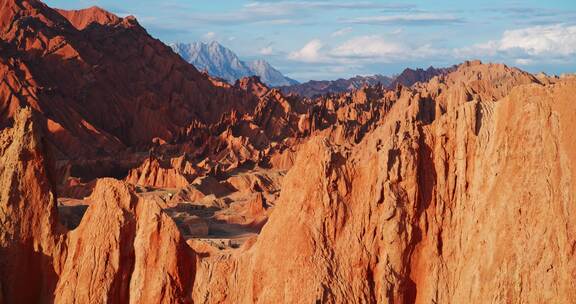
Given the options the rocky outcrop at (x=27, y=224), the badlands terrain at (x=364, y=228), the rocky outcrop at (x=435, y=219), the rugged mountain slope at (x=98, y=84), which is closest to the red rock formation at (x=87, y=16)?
the rugged mountain slope at (x=98, y=84)

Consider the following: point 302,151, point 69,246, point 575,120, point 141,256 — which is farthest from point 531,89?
point 69,246

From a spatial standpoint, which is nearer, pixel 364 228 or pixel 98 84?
pixel 364 228

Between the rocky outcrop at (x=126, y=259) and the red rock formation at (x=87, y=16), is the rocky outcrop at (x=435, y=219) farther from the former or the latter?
the red rock formation at (x=87, y=16)

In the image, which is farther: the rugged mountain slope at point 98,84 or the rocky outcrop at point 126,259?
the rugged mountain slope at point 98,84

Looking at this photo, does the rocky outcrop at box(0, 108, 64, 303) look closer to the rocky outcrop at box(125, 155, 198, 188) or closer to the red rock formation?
the rocky outcrop at box(125, 155, 198, 188)

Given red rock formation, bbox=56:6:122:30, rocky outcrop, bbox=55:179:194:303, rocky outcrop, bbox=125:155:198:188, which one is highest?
red rock formation, bbox=56:6:122:30

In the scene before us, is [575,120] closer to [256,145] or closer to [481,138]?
[481,138]

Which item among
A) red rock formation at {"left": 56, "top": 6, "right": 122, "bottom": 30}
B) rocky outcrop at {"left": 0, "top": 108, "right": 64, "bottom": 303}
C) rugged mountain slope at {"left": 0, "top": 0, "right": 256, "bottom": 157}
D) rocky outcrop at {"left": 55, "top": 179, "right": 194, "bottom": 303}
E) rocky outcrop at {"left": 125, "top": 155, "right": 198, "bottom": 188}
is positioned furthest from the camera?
red rock formation at {"left": 56, "top": 6, "right": 122, "bottom": 30}

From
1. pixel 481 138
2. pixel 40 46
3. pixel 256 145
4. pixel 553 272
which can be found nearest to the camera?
pixel 553 272

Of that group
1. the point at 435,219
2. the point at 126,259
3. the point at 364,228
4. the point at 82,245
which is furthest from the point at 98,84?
the point at 435,219

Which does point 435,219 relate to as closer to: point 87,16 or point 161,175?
point 161,175

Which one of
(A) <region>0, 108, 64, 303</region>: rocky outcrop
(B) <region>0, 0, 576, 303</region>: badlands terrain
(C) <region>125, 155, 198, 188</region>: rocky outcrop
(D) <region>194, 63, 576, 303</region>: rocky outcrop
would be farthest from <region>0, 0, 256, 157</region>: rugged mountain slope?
(D) <region>194, 63, 576, 303</region>: rocky outcrop
